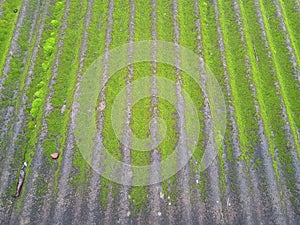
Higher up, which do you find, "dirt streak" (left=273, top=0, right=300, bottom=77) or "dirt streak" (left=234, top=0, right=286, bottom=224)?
"dirt streak" (left=273, top=0, right=300, bottom=77)

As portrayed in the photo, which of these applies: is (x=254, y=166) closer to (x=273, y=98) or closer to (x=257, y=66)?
(x=273, y=98)

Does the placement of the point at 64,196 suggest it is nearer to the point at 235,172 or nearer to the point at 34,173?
the point at 34,173

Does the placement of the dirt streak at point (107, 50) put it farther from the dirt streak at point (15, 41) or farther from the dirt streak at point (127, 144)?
the dirt streak at point (15, 41)

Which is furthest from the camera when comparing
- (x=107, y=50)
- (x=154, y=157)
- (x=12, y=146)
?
(x=107, y=50)

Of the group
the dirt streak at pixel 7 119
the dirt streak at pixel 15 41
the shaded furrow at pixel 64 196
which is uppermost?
the dirt streak at pixel 15 41

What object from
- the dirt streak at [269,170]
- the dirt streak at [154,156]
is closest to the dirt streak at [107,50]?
the dirt streak at [154,156]

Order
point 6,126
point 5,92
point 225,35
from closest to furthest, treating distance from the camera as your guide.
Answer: point 6,126 → point 5,92 → point 225,35

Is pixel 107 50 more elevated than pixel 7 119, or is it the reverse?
pixel 107 50

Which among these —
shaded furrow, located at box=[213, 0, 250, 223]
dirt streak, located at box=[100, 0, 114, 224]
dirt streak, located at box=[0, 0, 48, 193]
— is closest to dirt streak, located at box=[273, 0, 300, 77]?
shaded furrow, located at box=[213, 0, 250, 223]

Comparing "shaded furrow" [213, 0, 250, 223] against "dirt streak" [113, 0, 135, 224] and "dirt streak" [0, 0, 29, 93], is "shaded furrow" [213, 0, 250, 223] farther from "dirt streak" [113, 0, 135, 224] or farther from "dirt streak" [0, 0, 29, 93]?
"dirt streak" [0, 0, 29, 93]

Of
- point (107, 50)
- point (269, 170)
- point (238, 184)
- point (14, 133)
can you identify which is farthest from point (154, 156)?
point (107, 50)

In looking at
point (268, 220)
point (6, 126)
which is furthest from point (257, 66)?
point (6, 126)
